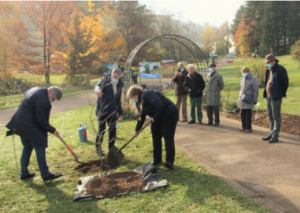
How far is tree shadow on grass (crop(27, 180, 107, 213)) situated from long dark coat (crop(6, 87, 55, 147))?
74 cm

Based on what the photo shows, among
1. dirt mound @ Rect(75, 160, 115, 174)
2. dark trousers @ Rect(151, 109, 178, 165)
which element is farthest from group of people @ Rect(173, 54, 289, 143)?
dirt mound @ Rect(75, 160, 115, 174)

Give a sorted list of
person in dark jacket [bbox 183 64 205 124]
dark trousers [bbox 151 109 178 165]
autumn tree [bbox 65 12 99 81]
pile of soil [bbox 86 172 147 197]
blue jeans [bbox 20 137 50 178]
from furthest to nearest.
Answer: autumn tree [bbox 65 12 99 81] < person in dark jacket [bbox 183 64 205 124] < dark trousers [bbox 151 109 178 165] < blue jeans [bbox 20 137 50 178] < pile of soil [bbox 86 172 147 197]

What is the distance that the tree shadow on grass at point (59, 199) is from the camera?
11.4 feet

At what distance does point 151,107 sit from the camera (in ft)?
14.8

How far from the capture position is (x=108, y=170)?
188 inches

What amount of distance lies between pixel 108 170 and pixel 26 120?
1721 millimetres

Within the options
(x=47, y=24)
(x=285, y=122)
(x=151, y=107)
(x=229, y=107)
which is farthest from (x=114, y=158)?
(x=47, y=24)

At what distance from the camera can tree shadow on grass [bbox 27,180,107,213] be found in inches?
136

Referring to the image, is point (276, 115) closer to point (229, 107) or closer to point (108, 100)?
point (229, 107)

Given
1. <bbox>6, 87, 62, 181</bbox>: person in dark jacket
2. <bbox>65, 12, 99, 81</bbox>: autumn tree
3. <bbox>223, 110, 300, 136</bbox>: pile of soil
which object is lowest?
<bbox>223, 110, 300, 136</bbox>: pile of soil

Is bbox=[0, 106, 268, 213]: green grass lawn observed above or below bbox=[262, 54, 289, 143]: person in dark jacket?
below

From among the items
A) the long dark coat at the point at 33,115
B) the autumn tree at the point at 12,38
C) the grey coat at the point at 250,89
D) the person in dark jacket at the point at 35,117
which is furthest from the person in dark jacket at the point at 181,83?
the autumn tree at the point at 12,38

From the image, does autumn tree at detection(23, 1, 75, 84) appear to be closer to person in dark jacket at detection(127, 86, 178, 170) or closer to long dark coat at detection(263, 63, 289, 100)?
person in dark jacket at detection(127, 86, 178, 170)

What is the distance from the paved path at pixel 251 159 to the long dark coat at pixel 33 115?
121 inches
